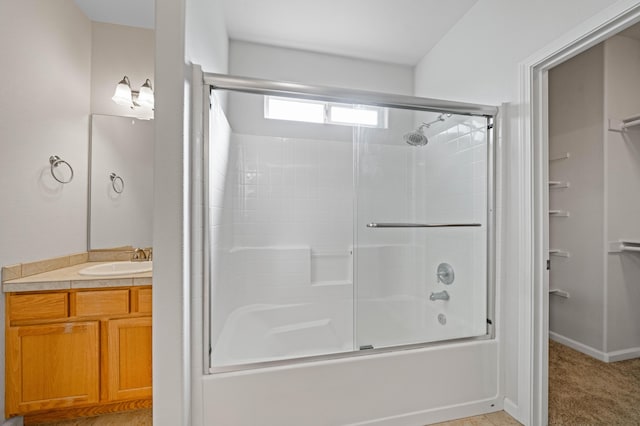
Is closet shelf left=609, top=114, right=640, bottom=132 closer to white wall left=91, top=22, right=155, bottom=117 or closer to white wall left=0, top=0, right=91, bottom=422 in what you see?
white wall left=91, top=22, right=155, bottom=117

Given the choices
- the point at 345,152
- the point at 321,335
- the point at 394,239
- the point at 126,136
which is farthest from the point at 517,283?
the point at 126,136

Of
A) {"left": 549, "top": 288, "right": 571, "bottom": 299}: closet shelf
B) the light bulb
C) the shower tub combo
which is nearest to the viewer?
the shower tub combo

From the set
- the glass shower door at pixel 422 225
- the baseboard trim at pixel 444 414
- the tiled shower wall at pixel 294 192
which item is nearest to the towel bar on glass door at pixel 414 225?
the glass shower door at pixel 422 225

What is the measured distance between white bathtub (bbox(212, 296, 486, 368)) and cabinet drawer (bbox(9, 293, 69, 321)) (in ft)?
3.10

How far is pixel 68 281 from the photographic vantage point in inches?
64.7

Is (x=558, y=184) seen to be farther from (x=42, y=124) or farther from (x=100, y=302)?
(x=42, y=124)

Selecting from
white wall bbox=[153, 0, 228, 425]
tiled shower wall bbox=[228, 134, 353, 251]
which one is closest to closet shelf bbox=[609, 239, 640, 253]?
tiled shower wall bbox=[228, 134, 353, 251]

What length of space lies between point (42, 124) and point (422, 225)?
8.53ft

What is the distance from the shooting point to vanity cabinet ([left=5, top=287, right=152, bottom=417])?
5.25ft

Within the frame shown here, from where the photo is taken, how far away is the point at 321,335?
195cm

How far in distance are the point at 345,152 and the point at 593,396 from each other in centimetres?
240

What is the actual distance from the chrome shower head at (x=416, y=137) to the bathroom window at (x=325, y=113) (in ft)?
0.66

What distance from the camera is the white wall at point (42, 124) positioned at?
162 cm

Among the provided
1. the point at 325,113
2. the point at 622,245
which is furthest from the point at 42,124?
the point at 622,245
